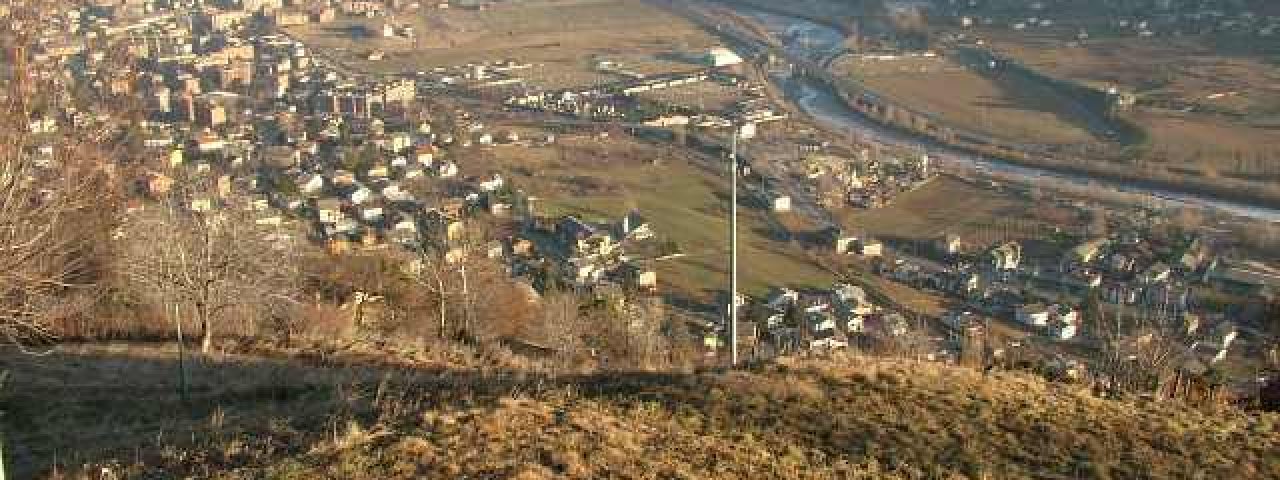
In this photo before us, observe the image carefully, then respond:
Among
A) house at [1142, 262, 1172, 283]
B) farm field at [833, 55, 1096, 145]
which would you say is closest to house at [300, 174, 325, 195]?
house at [1142, 262, 1172, 283]

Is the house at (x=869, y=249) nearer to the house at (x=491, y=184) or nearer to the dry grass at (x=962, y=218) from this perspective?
the dry grass at (x=962, y=218)

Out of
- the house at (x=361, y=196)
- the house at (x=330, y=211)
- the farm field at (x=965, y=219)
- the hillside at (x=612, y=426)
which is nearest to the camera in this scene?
the hillside at (x=612, y=426)

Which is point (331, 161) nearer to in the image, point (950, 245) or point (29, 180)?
point (950, 245)

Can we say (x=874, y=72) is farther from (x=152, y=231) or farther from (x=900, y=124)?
(x=152, y=231)

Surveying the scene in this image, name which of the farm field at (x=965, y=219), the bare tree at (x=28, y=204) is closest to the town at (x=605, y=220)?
the farm field at (x=965, y=219)

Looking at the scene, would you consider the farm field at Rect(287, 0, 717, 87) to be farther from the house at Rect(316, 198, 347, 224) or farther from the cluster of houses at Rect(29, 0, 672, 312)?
the house at Rect(316, 198, 347, 224)

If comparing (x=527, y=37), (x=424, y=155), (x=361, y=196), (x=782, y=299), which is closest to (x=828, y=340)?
(x=782, y=299)
